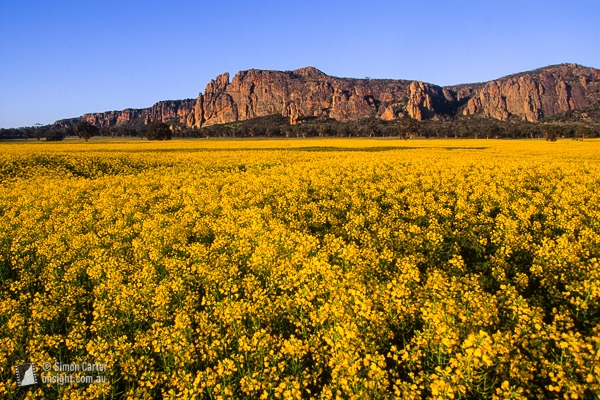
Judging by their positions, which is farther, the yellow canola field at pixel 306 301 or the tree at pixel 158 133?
the tree at pixel 158 133

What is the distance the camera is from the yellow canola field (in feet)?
15.3

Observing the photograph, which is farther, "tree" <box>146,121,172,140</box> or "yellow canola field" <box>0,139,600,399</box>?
"tree" <box>146,121,172,140</box>

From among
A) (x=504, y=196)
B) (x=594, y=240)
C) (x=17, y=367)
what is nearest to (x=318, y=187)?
(x=504, y=196)

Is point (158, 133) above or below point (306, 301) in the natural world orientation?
above

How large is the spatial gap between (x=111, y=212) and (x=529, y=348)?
15071 millimetres

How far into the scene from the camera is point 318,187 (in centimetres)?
1873

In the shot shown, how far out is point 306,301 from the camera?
641cm

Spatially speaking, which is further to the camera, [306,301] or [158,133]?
[158,133]

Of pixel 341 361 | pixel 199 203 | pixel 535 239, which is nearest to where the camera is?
pixel 341 361

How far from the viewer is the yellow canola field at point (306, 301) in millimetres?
4676

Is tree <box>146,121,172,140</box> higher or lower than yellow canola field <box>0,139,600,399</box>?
A: higher

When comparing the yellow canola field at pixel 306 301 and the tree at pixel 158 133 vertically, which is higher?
the tree at pixel 158 133

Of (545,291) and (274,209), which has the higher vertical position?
(274,209)

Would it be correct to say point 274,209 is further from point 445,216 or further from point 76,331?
point 76,331
